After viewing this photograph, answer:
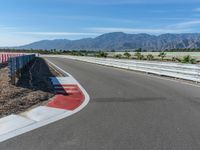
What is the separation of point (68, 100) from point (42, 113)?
2.32 metres

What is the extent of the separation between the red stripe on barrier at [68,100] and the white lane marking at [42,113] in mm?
407

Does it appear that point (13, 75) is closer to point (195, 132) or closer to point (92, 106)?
point (92, 106)

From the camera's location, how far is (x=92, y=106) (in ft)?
33.2

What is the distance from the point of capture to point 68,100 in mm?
11320

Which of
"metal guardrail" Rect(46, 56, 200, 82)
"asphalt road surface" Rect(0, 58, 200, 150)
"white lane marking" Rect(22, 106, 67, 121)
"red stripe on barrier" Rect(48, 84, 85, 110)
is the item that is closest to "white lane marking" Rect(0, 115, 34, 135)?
"white lane marking" Rect(22, 106, 67, 121)

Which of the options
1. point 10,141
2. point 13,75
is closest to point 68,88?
point 13,75

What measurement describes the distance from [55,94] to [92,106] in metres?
3.11

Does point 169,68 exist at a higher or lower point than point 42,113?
higher

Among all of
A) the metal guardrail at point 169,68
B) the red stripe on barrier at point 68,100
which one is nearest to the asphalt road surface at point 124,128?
the red stripe on barrier at point 68,100

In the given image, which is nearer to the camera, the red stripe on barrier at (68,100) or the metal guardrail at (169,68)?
the red stripe on barrier at (68,100)

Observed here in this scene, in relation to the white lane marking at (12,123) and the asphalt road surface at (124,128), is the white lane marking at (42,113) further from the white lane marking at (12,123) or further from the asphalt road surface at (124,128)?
the asphalt road surface at (124,128)

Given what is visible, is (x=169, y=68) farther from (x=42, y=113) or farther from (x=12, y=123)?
(x=12, y=123)

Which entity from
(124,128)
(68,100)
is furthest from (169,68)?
(124,128)

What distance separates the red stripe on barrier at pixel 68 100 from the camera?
33.2 feet
